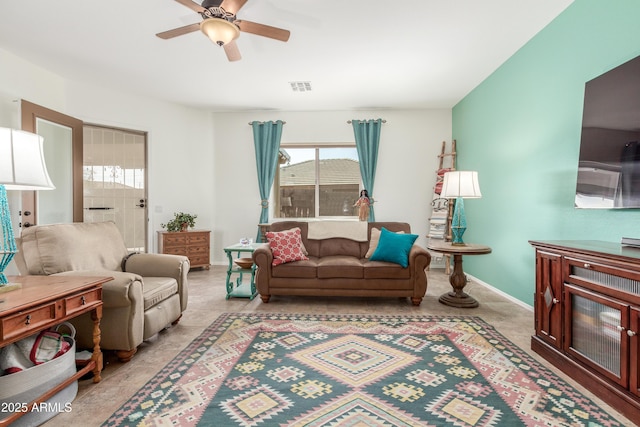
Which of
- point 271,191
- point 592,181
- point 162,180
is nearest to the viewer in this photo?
point 592,181

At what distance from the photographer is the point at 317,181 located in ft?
19.0

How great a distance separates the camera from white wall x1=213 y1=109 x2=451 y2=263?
5570 mm

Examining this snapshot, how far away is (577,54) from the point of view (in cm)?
265

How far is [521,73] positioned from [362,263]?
9.00 ft

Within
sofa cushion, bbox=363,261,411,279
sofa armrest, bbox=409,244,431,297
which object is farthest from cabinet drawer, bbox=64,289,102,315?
sofa armrest, bbox=409,244,431,297

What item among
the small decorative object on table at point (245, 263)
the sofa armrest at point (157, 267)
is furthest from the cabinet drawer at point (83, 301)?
the small decorative object on table at point (245, 263)

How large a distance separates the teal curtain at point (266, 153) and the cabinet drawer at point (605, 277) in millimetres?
4464

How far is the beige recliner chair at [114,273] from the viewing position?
6.94ft

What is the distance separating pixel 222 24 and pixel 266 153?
3147mm

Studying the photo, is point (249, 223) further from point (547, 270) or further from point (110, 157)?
point (547, 270)

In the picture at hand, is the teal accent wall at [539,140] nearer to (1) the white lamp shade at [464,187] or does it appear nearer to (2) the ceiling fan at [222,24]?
(1) the white lamp shade at [464,187]

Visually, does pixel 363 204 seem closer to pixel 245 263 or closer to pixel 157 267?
pixel 245 263

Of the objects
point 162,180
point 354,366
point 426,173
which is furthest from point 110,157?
point 426,173

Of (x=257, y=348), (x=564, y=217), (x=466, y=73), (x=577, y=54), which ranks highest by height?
(x=466, y=73)
